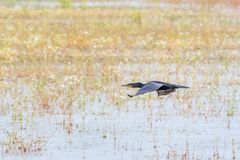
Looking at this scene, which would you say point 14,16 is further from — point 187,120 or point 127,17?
point 187,120

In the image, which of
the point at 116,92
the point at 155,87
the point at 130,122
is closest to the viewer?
the point at 155,87

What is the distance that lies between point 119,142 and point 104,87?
3.65m

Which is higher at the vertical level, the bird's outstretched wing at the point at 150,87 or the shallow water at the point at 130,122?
the bird's outstretched wing at the point at 150,87

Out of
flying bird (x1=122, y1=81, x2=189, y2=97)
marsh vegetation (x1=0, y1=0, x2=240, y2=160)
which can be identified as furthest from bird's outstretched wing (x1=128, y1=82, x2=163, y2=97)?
marsh vegetation (x1=0, y1=0, x2=240, y2=160)

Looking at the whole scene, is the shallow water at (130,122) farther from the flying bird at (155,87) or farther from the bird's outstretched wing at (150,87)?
the bird's outstretched wing at (150,87)

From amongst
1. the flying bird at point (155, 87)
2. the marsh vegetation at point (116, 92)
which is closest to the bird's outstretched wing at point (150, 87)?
the flying bird at point (155, 87)

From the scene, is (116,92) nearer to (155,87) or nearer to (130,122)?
(130,122)

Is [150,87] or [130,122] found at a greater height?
[150,87]

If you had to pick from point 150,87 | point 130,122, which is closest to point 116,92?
point 130,122

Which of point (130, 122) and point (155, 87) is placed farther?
point (130, 122)

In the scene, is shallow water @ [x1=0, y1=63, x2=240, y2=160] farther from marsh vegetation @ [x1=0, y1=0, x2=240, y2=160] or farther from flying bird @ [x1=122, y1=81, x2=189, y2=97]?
flying bird @ [x1=122, y1=81, x2=189, y2=97]

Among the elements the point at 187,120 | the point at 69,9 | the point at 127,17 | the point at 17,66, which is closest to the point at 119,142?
the point at 187,120

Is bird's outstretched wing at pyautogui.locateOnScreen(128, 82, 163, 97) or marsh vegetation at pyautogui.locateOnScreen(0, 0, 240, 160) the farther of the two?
marsh vegetation at pyautogui.locateOnScreen(0, 0, 240, 160)

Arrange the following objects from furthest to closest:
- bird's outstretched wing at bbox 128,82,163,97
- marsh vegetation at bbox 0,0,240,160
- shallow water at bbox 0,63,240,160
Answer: marsh vegetation at bbox 0,0,240,160 → shallow water at bbox 0,63,240,160 → bird's outstretched wing at bbox 128,82,163,97
